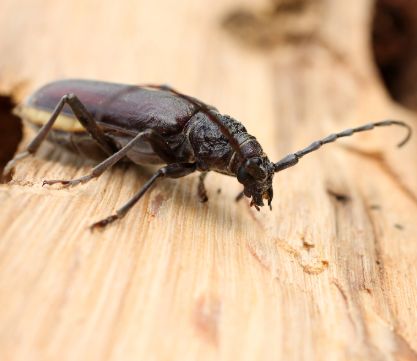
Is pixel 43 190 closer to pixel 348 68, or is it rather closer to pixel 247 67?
pixel 247 67

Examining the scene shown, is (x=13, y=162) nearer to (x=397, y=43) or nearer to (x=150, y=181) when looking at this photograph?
(x=150, y=181)

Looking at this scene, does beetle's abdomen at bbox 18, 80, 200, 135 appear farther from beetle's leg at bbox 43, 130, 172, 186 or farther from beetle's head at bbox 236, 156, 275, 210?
beetle's head at bbox 236, 156, 275, 210

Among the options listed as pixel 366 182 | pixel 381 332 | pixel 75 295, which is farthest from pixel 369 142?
pixel 75 295

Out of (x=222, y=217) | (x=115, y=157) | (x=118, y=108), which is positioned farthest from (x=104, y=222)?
(x=118, y=108)

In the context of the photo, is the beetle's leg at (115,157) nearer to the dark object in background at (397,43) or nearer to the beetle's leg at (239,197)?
the beetle's leg at (239,197)

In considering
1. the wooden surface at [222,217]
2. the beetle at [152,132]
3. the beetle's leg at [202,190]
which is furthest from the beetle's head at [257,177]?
the beetle's leg at [202,190]

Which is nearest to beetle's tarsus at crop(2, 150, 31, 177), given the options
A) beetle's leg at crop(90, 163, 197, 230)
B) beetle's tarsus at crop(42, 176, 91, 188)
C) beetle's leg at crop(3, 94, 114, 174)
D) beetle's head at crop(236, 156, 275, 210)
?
beetle's leg at crop(3, 94, 114, 174)
